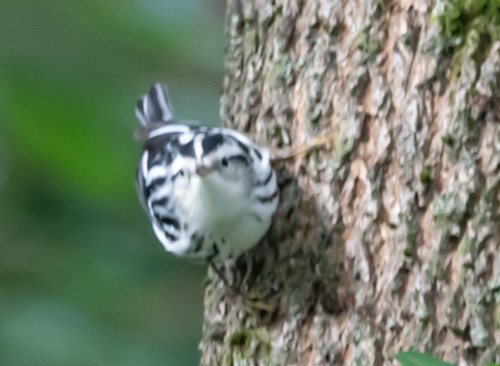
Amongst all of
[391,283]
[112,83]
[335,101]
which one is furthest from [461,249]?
[112,83]

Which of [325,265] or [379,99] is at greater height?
[379,99]

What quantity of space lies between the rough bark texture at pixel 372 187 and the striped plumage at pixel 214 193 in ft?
0.27

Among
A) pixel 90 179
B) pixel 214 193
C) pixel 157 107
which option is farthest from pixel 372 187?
pixel 157 107

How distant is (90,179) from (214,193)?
300 millimetres

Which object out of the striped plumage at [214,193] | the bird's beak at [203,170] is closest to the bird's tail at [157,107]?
the striped plumage at [214,193]

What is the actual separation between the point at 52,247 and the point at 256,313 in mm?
757

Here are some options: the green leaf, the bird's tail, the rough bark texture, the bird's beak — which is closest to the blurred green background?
the bird's tail

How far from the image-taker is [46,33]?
6.34 feet

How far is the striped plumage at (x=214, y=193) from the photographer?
196 cm

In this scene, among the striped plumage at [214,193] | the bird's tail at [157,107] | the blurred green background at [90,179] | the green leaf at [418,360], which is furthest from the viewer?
the bird's tail at [157,107]

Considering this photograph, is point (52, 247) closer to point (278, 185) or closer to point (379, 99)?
point (278, 185)

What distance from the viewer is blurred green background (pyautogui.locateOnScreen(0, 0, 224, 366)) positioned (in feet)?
6.09

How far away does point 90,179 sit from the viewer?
2012 millimetres

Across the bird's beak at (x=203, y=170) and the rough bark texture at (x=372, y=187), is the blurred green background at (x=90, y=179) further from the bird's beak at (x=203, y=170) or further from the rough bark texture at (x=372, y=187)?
the rough bark texture at (x=372, y=187)
